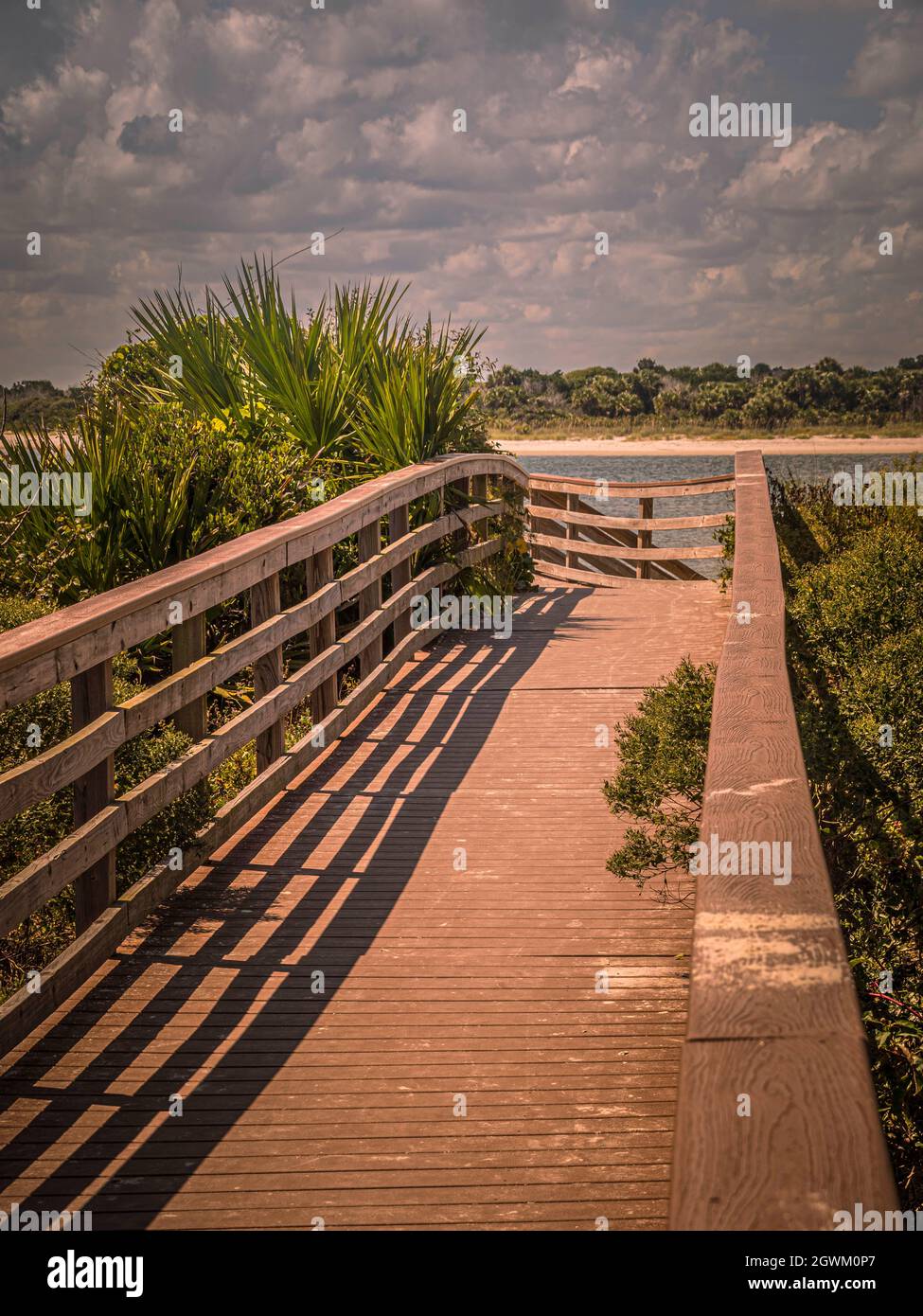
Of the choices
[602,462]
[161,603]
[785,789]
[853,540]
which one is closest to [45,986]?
[161,603]

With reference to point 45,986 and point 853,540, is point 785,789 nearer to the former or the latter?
point 45,986

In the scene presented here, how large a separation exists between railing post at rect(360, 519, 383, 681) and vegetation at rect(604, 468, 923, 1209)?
224 centimetres

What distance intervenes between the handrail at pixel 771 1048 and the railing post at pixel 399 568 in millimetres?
5909

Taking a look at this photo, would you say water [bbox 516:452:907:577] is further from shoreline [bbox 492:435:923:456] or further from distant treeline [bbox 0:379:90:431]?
distant treeline [bbox 0:379:90:431]

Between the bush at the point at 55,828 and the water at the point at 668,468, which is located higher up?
the water at the point at 668,468

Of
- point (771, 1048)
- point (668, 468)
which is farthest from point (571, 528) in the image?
point (668, 468)

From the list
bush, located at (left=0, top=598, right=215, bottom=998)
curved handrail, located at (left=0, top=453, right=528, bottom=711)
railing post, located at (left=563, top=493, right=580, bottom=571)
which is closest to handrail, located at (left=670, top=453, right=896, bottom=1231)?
curved handrail, located at (left=0, top=453, right=528, bottom=711)

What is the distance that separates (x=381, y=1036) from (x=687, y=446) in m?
75.6

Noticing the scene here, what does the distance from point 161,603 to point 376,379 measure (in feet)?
19.9

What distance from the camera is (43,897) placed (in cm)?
360

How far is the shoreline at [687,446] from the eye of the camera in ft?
226

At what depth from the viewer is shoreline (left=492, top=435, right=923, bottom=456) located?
68.8 m

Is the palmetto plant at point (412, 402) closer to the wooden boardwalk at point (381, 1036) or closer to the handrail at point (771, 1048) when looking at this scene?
the wooden boardwalk at point (381, 1036)

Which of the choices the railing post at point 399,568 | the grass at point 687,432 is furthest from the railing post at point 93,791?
the grass at point 687,432
